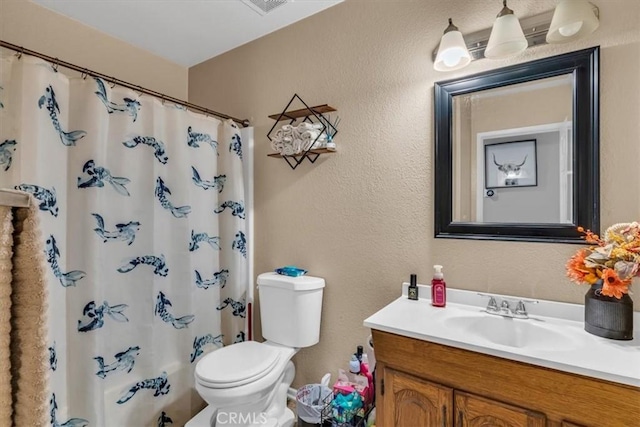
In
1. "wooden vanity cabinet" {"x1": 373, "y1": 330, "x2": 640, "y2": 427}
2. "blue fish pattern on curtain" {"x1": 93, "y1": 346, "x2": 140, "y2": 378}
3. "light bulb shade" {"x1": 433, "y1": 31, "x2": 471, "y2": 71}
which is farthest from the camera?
"blue fish pattern on curtain" {"x1": 93, "y1": 346, "x2": 140, "y2": 378}

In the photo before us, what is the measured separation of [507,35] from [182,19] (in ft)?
6.08

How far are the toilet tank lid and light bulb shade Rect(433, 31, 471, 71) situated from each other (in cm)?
129

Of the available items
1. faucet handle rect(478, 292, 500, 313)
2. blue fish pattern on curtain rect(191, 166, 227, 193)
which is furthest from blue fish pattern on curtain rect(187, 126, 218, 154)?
faucet handle rect(478, 292, 500, 313)

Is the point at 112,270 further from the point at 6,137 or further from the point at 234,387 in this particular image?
the point at 234,387

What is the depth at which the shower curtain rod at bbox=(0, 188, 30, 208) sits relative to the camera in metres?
0.35

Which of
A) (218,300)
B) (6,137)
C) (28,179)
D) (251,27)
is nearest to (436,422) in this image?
(218,300)

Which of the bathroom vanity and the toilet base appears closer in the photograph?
the bathroom vanity

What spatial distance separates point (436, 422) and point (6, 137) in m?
2.02

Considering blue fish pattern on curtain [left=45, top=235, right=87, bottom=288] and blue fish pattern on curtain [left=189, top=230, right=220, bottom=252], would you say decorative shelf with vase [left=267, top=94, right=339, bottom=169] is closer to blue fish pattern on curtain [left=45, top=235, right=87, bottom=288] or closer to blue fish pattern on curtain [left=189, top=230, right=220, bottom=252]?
blue fish pattern on curtain [left=189, top=230, right=220, bottom=252]

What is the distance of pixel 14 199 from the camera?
36 cm

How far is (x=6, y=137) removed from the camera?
1298 mm

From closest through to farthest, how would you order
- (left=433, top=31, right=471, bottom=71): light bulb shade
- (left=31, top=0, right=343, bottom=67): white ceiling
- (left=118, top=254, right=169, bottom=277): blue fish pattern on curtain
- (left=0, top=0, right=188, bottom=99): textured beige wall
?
(left=433, top=31, right=471, bottom=71): light bulb shade, (left=118, top=254, right=169, bottom=277): blue fish pattern on curtain, (left=0, top=0, right=188, bottom=99): textured beige wall, (left=31, top=0, right=343, bottom=67): white ceiling

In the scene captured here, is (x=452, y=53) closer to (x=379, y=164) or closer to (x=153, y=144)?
(x=379, y=164)

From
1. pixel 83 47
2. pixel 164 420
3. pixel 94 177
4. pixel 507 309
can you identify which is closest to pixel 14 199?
pixel 94 177
